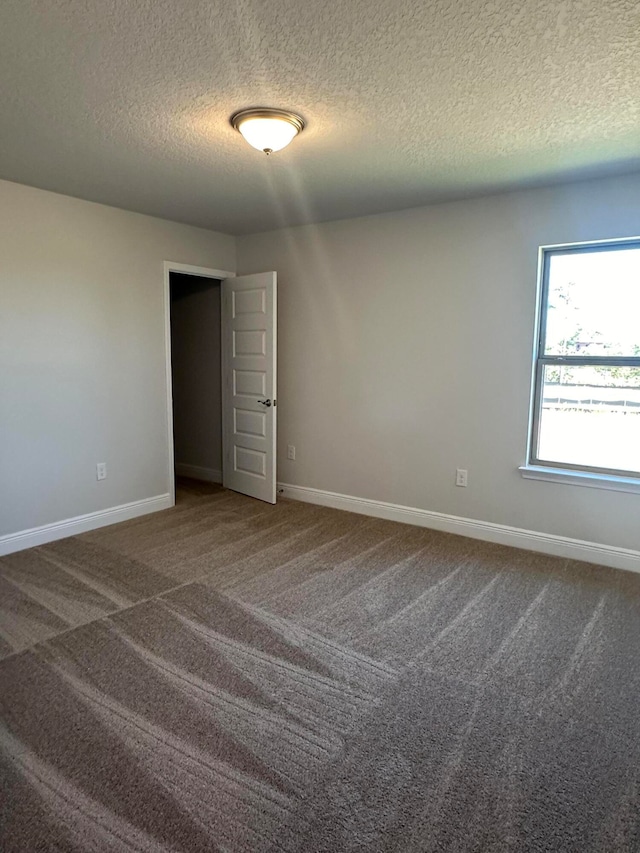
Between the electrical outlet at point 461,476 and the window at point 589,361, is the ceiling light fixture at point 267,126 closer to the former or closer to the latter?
the window at point 589,361

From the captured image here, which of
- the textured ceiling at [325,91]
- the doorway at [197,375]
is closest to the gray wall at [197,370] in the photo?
the doorway at [197,375]

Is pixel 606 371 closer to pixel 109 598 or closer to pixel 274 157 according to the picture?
pixel 274 157

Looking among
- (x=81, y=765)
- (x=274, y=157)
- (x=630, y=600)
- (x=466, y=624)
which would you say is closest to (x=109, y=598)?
(x=81, y=765)

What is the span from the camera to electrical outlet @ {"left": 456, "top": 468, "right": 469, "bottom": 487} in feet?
12.8

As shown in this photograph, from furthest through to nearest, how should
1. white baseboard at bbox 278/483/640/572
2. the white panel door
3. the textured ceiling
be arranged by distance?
the white panel door, white baseboard at bbox 278/483/640/572, the textured ceiling

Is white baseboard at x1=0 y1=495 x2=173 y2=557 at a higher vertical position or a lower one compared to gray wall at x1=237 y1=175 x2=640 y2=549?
lower

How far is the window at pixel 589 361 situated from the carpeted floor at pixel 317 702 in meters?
0.77

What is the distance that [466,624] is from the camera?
8.76 feet

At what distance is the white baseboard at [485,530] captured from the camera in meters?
3.35

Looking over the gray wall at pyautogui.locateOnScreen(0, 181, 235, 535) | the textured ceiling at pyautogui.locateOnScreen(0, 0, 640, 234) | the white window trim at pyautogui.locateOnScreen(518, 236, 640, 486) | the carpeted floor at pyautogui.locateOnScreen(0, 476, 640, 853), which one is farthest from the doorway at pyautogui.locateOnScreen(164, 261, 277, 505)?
the white window trim at pyautogui.locateOnScreen(518, 236, 640, 486)

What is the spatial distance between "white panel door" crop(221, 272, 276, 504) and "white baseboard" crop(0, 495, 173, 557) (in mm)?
801

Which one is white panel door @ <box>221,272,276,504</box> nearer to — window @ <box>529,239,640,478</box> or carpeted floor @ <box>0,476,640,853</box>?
carpeted floor @ <box>0,476,640,853</box>

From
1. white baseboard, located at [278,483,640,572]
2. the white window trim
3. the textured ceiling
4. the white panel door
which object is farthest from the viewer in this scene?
the white panel door

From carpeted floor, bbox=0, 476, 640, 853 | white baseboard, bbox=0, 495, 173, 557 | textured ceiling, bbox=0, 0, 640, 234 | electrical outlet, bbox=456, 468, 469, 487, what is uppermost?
textured ceiling, bbox=0, 0, 640, 234
